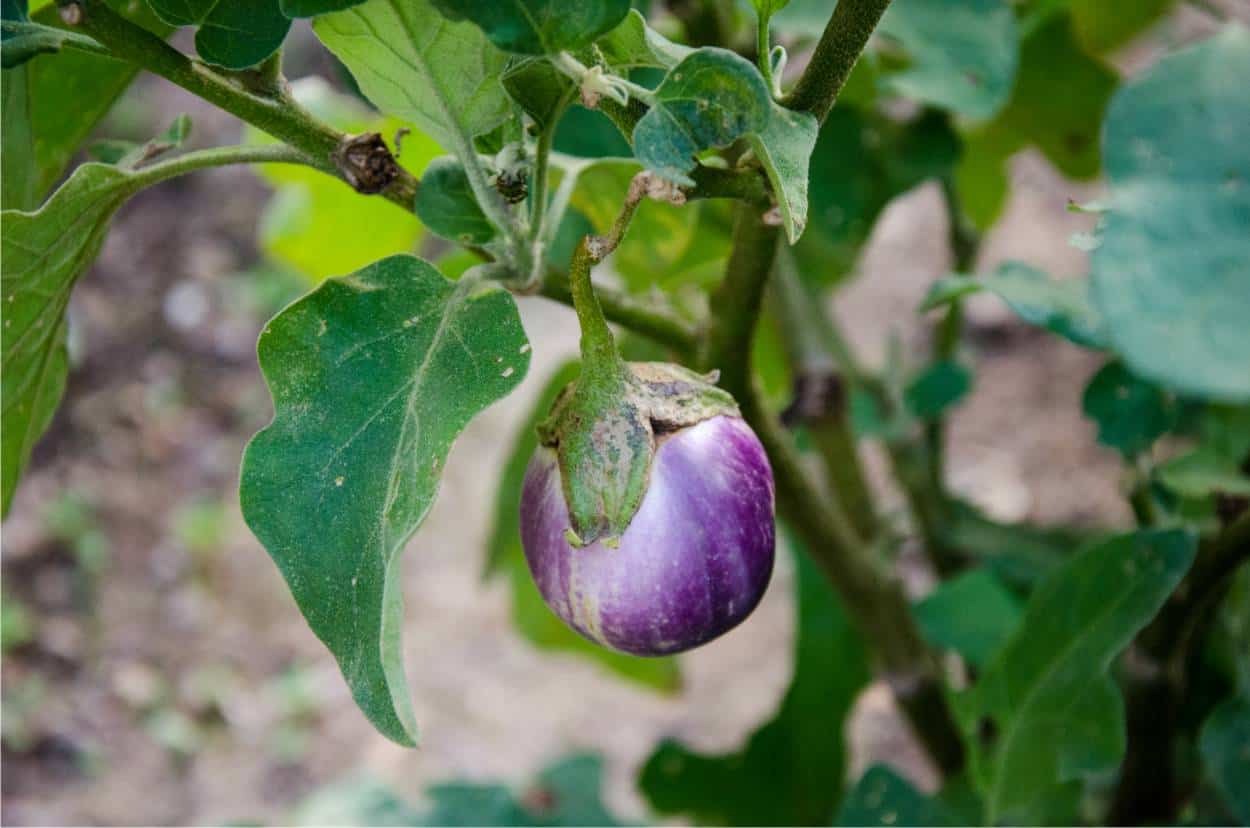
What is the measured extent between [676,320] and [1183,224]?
10.1 inches

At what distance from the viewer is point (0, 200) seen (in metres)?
0.45

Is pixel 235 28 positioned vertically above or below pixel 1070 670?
above

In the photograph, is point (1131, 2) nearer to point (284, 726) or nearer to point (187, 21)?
A: point (187, 21)

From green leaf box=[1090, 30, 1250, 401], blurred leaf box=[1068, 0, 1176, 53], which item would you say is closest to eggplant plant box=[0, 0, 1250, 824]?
green leaf box=[1090, 30, 1250, 401]

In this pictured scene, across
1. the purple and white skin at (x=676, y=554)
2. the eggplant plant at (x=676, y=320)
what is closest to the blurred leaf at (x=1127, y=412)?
the eggplant plant at (x=676, y=320)

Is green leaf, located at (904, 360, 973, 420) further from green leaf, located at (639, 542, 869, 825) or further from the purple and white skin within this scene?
the purple and white skin

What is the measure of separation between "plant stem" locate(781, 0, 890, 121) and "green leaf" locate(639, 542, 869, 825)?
0.60m

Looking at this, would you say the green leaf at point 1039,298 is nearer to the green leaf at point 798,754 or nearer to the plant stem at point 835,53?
the plant stem at point 835,53

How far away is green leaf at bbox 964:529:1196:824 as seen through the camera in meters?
0.50

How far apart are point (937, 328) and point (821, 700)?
11.5 inches

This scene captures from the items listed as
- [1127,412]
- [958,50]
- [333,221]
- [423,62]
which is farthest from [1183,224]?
[333,221]

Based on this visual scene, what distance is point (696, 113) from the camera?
0.32 metres

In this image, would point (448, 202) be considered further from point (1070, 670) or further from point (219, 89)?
point (1070, 670)

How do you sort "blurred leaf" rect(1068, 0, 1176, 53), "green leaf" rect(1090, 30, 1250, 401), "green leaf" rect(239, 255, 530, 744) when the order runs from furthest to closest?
"blurred leaf" rect(1068, 0, 1176, 53) < "green leaf" rect(239, 255, 530, 744) < "green leaf" rect(1090, 30, 1250, 401)
